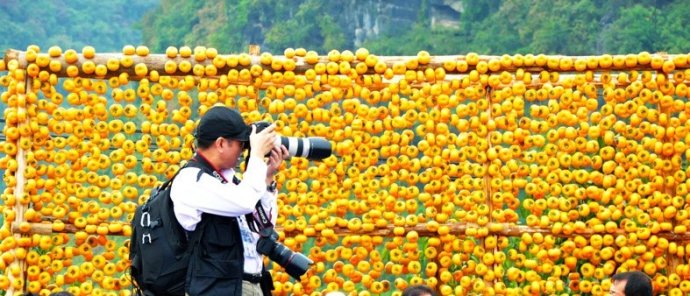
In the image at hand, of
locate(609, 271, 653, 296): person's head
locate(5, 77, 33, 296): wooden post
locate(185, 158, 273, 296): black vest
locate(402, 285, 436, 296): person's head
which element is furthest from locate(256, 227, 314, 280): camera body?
locate(5, 77, 33, 296): wooden post

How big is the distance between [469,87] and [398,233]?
0.99 metres

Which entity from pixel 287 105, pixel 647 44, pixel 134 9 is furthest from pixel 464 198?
A: pixel 134 9

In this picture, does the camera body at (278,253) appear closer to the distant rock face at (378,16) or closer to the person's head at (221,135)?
the person's head at (221,135)

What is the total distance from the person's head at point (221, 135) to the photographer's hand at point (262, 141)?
0.03 m

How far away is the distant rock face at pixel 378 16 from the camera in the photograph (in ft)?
243

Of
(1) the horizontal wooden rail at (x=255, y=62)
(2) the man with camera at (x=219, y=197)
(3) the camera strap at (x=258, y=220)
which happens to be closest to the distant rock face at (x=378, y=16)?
(1) the horizontal wooden rail at (x=255, y=62)

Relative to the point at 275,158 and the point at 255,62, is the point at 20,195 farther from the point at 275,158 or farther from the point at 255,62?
the point at 275,158

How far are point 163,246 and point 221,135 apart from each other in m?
0.50

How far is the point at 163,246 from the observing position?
5348mm

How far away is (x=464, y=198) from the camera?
8078 mm

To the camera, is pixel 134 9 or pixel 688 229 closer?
pixel 688 229

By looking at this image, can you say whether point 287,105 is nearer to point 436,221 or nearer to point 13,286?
point 436,221

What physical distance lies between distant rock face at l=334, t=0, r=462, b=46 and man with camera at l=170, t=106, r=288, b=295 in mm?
67979

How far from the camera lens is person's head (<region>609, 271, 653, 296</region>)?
660 centimetres
